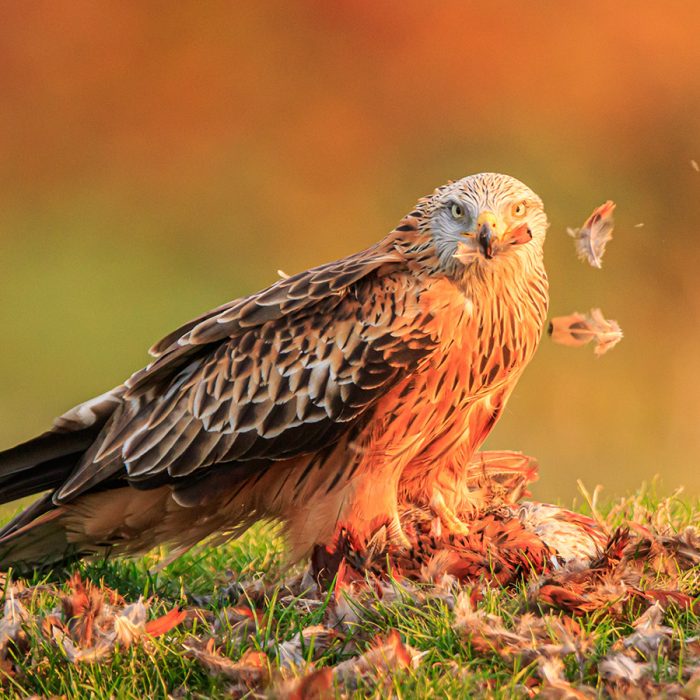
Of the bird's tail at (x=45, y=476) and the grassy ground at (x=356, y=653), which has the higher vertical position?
the bird's tail at (x=45, y=476)

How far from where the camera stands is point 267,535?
24.9 feet

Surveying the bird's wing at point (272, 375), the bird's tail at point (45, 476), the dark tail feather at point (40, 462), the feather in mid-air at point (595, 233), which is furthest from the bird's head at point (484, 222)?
the dark tail feather at point (40, 462)

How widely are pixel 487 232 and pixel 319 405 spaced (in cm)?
115

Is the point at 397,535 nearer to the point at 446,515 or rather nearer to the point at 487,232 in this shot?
the point at 446,515

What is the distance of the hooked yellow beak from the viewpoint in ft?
17.7

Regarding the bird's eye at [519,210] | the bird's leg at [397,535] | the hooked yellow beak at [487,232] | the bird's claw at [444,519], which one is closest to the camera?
the hooked yellow beak at [487,232]

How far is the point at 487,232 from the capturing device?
540 cm

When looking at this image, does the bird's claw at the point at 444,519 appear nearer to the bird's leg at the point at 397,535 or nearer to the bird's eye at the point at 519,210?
the bird's leg at the point at 397,535

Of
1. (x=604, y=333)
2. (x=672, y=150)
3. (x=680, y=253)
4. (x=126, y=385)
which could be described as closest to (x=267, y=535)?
(x=126, y=385)

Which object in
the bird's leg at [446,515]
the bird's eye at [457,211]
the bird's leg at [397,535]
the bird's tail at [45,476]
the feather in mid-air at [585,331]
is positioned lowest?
the bird's leg at [446,515]

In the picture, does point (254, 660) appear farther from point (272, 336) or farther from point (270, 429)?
point (272, 336)

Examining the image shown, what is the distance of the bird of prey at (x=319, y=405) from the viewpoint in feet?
18.5

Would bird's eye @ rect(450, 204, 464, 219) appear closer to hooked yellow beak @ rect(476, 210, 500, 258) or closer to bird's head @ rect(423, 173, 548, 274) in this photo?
bird's head @ rect(423, 173, 548, 274)

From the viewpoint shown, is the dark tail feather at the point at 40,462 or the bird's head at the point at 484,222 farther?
the dark tail feather at the point at 40,462
